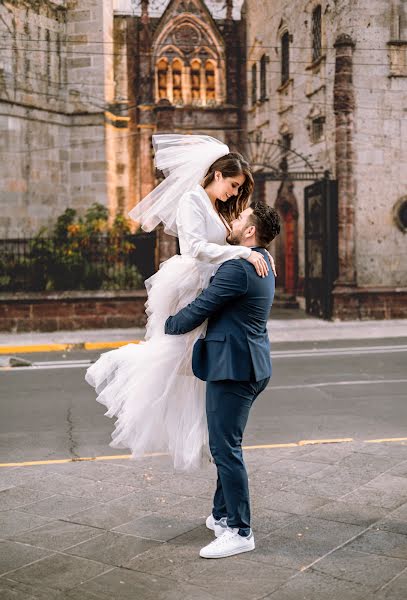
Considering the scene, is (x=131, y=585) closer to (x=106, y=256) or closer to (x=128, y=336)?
(x=128, y=336)

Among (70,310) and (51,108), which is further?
(51,108)

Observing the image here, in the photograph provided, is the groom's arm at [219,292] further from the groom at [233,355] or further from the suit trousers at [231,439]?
the suit trousers at [231,439]

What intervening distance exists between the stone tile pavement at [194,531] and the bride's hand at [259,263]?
5.16ft

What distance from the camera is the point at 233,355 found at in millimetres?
4418

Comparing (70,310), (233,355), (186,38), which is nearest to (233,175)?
(233,355)

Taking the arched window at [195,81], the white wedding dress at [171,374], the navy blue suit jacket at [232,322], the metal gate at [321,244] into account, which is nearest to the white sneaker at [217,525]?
the white wedding dress at [171,374]

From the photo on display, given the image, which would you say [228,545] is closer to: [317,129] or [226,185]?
[226,185]

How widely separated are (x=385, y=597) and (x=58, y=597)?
62.5 inches

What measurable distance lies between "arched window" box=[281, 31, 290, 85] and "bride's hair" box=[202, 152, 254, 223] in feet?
73.6

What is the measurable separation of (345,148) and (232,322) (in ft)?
58.1

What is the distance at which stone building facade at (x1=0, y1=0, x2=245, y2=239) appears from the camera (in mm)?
24359

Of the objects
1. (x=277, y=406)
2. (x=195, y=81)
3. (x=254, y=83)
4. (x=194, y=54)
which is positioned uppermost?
(x=194, y=54)

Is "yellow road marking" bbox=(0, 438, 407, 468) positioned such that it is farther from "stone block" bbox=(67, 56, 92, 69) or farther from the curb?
"stone block" bbox=(67, 56, 92, 69)

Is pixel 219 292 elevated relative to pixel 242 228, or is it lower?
lower
